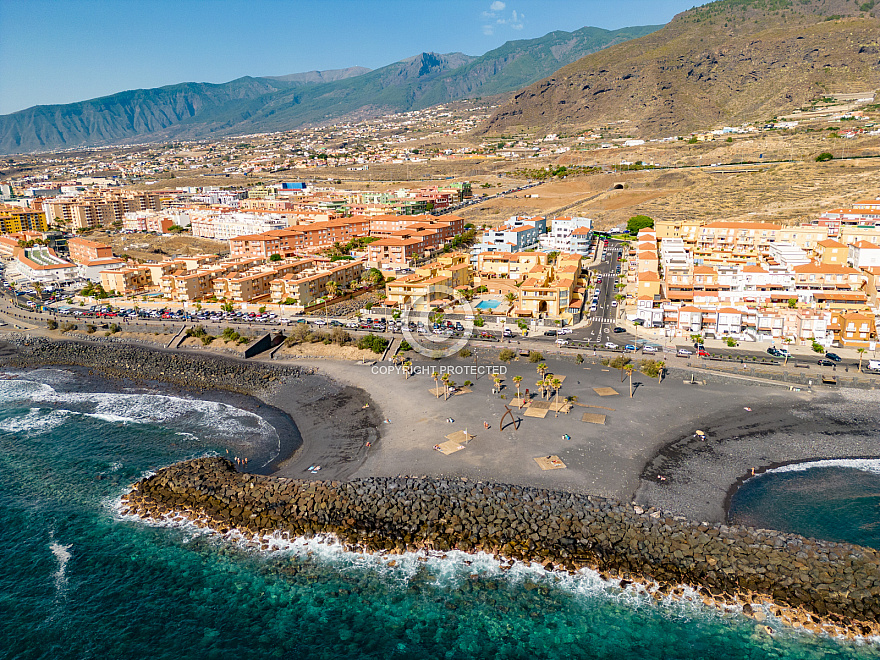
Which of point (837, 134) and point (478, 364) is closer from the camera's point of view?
point (478, 364)

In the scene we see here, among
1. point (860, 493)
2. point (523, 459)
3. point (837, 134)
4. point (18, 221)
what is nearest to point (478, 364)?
point (523, 459)

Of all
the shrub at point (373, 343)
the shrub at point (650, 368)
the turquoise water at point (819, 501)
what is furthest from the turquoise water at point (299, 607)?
the shrub at point (373, 343)

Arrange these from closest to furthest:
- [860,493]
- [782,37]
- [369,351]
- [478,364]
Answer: [860,493] → [478,364] → [369,351] → [782,37]

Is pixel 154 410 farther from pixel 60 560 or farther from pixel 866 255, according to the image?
pixel 866 255

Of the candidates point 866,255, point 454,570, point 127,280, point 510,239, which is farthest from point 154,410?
point 866,255

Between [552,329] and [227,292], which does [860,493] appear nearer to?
[552,329]

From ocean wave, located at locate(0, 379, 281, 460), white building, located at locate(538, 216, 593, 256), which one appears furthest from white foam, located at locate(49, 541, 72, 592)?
white building, located at locate(538, 216, 593, 256)

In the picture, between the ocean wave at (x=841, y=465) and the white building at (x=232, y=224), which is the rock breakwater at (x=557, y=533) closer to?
the ocean wave at (x=841, y=465)
